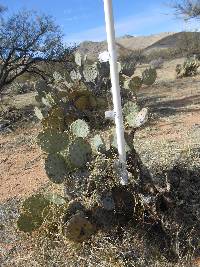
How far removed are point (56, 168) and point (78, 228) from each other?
0.63m

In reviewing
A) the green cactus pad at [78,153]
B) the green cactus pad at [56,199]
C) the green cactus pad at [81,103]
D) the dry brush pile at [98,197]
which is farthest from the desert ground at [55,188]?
the green cactus pad at [81,103]

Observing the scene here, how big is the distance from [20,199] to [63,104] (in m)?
3.75

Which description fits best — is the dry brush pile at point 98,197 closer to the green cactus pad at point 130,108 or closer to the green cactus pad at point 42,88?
the green cactus pad at point 130,108

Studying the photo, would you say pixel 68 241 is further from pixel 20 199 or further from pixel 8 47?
pixel 8 47

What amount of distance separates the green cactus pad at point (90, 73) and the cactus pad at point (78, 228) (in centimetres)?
573

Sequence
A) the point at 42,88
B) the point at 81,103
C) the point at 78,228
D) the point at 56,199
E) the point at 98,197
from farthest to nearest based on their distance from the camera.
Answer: the point at 42,88 → the point at 81,103 → the point at 56,199 → the point at 98,197 → the point at 78,228

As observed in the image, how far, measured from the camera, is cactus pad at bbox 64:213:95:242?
4145 millimetres

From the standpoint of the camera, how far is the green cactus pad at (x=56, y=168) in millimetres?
4511

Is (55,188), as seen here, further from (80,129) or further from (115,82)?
(115,82)

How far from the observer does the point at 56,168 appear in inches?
179

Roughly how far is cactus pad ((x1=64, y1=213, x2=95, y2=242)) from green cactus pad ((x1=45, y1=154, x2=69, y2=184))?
0.45 metres

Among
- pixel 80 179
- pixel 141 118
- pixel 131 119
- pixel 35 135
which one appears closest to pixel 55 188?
pixel 80 179

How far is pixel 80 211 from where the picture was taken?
4344 millimetres

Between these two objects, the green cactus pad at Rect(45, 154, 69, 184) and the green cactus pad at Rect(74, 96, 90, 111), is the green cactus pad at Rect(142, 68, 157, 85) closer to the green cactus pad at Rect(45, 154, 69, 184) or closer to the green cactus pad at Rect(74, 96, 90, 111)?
the green cactus pad at Rect(74, 96, 90, 111)
